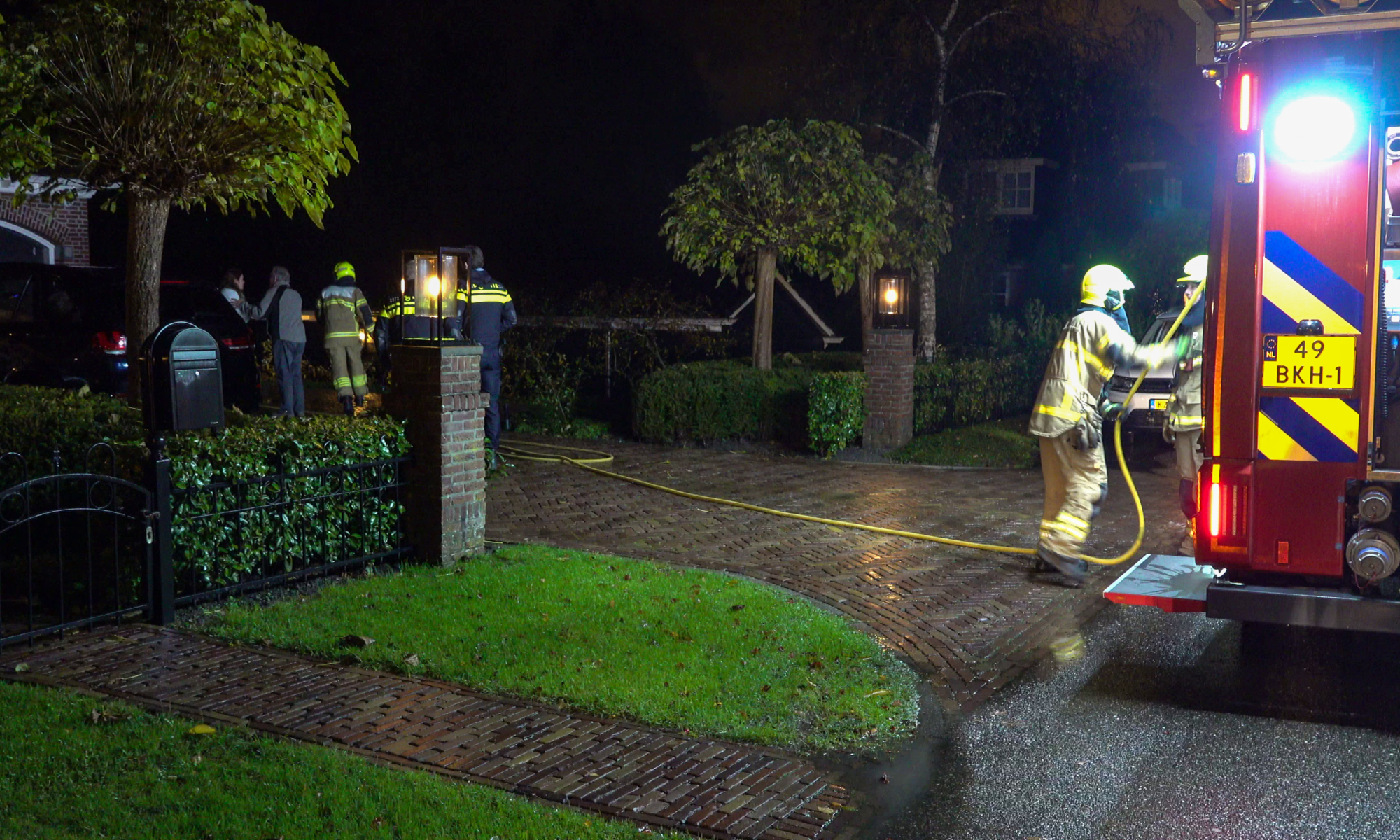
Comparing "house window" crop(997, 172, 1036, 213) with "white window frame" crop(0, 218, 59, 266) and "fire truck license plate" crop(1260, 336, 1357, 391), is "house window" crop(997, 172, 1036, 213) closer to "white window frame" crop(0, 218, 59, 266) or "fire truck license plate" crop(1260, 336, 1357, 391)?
"white window frame" crop(0, 218, 59, 266)

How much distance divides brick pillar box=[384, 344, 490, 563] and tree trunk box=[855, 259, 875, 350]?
681 centimetres

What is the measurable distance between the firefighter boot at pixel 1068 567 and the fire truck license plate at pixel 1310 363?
9.43 feet

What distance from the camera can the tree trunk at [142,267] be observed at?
8664 mm

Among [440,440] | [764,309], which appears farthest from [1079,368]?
[764,309]

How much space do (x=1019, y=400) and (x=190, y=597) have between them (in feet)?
46.6

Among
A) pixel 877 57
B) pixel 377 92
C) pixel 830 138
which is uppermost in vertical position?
pixel 377 92

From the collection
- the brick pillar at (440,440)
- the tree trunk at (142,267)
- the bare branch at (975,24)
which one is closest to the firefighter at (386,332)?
the tree trunk at (142,267)

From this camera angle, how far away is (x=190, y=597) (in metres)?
6.39

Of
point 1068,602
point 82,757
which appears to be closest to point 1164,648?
point 1068,602

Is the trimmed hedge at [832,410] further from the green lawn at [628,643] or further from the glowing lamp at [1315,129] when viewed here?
the glowing lamp at [1315,129]

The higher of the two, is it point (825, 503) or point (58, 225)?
point (58, 225)

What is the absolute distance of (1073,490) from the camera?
773 cm

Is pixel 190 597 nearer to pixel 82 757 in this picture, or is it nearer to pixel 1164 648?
pixel 82 757

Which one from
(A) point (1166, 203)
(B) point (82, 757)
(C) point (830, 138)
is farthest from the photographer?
(A) point (1166, 203)
